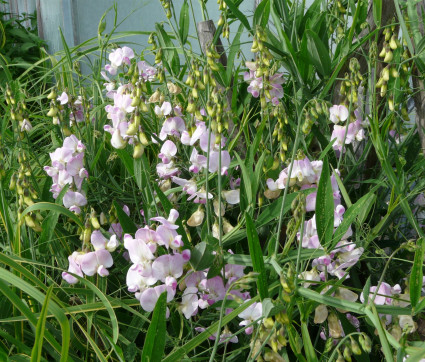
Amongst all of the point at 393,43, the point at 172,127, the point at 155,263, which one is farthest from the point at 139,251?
the point at 393,43

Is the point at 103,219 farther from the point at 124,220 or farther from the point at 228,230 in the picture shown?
the point at 228,230

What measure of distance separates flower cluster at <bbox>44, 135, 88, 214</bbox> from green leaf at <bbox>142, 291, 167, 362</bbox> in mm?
369

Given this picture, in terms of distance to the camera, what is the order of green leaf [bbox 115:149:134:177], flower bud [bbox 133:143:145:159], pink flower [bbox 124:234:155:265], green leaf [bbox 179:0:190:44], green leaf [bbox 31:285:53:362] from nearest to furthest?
A: green leaf [bbox 31:285:53:362] < pink flower [bbox 124:234:155:265] < flower bud [bbox 133:143:145:159] < green leaf [bbox 115:149:134:177] < green leaf [bbox 179:0:190:44]

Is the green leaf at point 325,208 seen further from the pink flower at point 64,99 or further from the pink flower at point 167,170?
the pink flower at point 64,99

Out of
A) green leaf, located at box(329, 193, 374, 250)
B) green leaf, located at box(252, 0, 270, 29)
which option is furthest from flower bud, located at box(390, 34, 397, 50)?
green leaf, located at box(329, 193, 374, 250)

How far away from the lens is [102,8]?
4.15m

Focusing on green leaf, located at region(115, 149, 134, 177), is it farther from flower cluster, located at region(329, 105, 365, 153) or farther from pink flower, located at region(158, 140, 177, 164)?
flower cluster, located at region(329, 105, 365, 153)

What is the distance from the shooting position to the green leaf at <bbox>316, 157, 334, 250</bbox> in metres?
0.87

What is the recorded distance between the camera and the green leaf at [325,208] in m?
0.87

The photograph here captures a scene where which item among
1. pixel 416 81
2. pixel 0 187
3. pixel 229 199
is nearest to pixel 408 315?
pixel 229 199

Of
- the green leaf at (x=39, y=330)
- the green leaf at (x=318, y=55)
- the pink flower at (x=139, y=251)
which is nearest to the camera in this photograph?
the green leaf at (x=39, y=330)

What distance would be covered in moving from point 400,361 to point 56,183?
68cm

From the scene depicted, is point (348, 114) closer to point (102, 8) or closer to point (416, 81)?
point (416, 81)

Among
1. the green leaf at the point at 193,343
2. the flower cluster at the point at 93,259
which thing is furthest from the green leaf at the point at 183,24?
the green leaf at the point at 193,343
